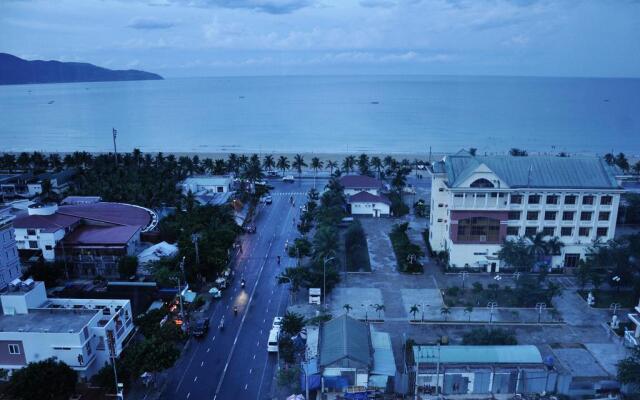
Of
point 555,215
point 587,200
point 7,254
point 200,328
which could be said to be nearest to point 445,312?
point 555,215

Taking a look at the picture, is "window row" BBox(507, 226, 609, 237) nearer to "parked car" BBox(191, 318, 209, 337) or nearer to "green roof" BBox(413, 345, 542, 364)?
"green roof" BBox(413, 345, 542, 364)

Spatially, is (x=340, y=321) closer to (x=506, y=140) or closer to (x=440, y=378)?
(x=440, y=378)

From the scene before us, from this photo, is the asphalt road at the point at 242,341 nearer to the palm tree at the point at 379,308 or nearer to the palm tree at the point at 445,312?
the palm tree at the point at 379,308

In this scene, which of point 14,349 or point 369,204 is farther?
point 369,204

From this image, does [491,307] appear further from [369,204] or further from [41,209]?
[41,209]

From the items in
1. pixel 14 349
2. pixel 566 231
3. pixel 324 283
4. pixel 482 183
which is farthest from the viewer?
pixel 566 231

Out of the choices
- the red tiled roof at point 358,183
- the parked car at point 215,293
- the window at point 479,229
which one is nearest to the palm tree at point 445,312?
the window at point 479,229
